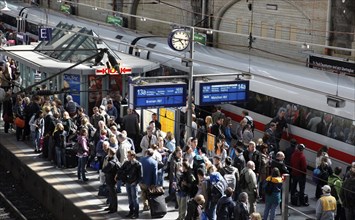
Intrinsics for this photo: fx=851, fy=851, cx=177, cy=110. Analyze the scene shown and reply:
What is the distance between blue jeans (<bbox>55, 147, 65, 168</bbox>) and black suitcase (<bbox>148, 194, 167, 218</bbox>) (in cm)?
510

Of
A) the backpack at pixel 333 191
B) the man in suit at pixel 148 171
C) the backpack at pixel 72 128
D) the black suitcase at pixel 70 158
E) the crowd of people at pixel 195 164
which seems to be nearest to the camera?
the crowd of people at pixel 195 164

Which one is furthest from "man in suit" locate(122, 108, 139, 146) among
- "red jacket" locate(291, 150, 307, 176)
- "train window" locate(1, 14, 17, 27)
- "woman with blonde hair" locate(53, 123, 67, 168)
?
"train window" locate(1, 14, 17, 27)

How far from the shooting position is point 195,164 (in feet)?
57.2

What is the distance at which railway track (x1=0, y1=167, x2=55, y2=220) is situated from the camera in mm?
20844

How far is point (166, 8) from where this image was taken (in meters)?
42.1

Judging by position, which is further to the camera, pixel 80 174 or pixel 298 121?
pixel 298 121

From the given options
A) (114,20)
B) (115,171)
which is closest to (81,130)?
(115,171)

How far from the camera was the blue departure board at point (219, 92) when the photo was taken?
70.5ft

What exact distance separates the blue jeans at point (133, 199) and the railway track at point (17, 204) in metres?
3.38

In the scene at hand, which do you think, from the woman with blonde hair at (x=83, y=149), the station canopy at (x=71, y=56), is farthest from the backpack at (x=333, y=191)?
the station canopy at (x=71, y=56)

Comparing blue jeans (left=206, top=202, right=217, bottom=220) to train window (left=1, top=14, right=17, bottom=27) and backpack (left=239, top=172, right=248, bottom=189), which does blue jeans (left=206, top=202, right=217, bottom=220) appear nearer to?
backpack (left=239, top=172, right=248, bottom=189)

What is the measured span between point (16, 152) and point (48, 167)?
7.37ft

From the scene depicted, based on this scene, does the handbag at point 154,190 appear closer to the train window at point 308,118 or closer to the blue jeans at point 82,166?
the blue jeans at point 82,166

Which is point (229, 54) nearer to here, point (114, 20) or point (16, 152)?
point (16, 152)
